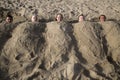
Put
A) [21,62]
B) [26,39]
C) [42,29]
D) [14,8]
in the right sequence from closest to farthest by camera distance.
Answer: [21,62]
[26,39]
[42,29]
[14,8]

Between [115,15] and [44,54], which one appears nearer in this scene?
[44,54]

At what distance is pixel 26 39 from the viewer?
5113 mm

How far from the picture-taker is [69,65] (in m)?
4.87

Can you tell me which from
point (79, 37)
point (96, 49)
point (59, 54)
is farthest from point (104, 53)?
point (59, 54)

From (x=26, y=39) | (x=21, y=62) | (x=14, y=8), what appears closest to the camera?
(x=21, y=62)

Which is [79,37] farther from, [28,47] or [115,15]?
[115,15]

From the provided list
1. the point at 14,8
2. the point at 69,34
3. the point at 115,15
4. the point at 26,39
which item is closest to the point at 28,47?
the point at 26,39

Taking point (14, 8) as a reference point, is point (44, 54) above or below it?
below

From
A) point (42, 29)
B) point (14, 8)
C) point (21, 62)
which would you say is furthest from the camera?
point (14, 8)

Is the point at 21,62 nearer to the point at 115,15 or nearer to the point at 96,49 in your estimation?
the point at 96,49

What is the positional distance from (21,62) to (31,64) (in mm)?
211

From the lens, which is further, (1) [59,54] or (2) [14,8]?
(2) [14,8]

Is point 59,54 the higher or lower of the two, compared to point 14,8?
lower

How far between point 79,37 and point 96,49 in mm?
518
